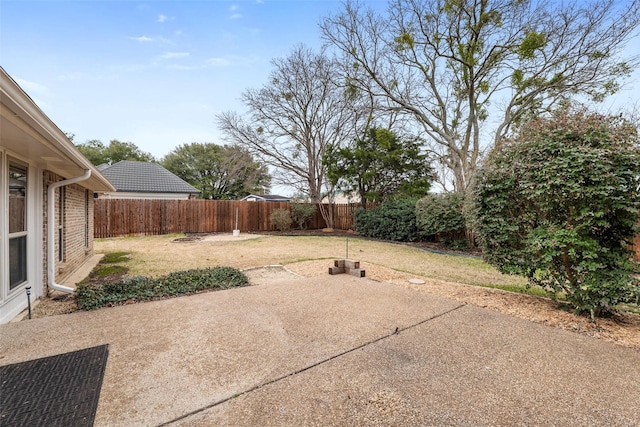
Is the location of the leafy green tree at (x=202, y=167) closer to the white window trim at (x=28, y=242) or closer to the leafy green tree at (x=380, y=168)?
the leafy green tree at (x=380, y=168)

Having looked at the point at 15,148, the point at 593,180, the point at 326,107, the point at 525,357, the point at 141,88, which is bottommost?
the point at 525,357

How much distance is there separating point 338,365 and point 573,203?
327 centimetres

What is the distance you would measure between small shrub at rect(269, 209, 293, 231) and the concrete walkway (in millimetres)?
11659

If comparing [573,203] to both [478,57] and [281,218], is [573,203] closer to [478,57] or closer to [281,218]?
[478,57]

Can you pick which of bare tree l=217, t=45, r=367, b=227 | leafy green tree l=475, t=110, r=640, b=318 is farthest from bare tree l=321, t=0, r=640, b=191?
leafy green tree l=475, t=110, r=640, b=318

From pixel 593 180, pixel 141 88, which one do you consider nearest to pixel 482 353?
pixel 593 180

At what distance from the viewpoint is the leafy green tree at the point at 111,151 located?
27766 millimetres

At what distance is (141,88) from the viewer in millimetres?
9789

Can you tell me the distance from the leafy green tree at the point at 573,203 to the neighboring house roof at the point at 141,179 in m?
18.9

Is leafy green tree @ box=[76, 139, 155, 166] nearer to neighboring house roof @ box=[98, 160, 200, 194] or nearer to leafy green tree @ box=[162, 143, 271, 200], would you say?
leafy green tree @ box=[162, 143, 271, 200]

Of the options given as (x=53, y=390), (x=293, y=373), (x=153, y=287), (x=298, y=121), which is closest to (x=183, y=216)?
(x=298, y=121)

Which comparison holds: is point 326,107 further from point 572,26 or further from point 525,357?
point 525,357

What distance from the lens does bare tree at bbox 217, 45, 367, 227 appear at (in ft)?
51.4

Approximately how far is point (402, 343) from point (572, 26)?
1347 cm
